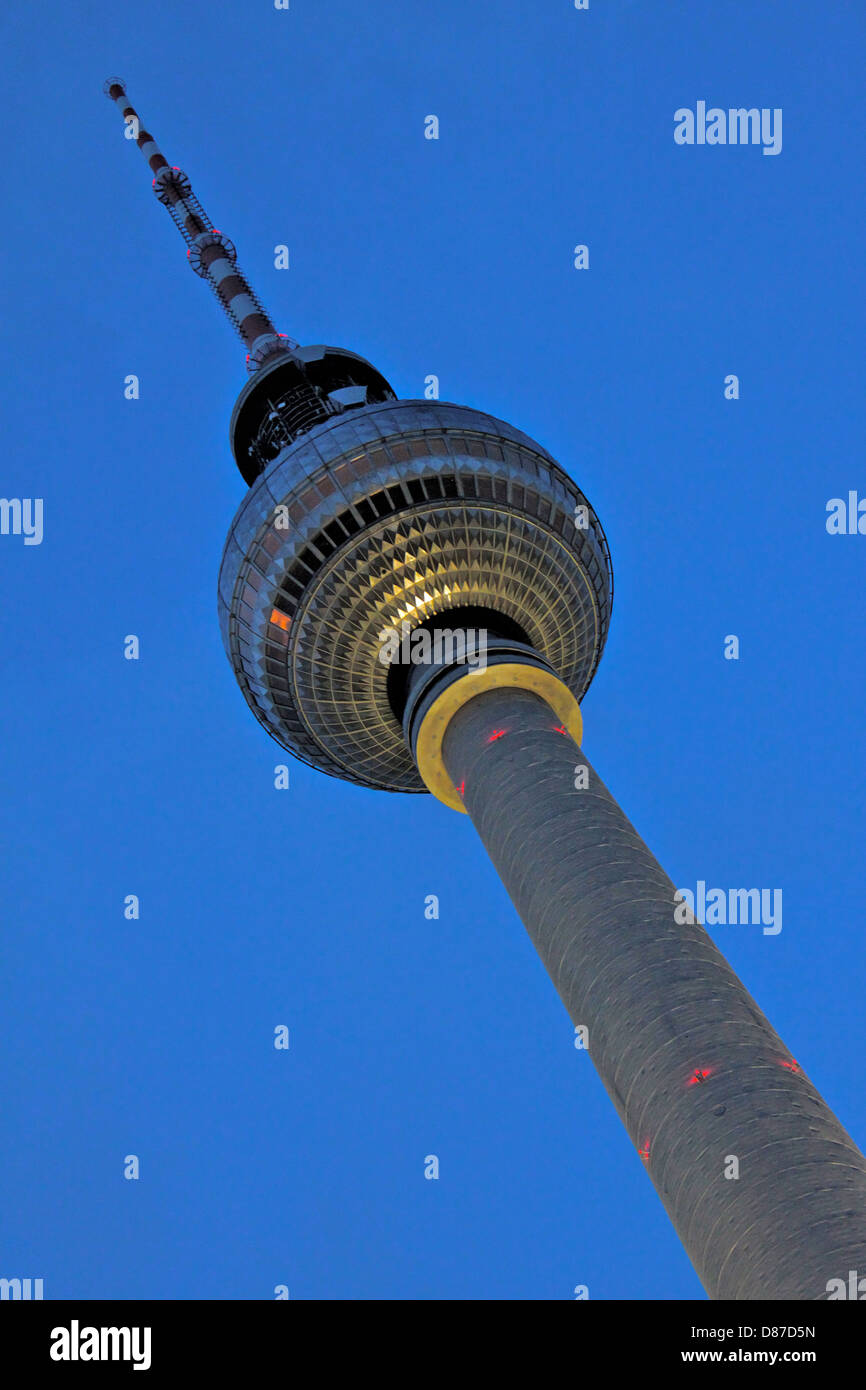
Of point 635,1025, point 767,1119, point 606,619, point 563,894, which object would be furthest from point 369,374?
point 767,1119

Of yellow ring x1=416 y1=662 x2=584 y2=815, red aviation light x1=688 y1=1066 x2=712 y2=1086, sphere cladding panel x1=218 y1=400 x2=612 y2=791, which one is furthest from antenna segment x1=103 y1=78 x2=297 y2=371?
red aviation light x1=688 y1=1066 x2=712 y2=1086

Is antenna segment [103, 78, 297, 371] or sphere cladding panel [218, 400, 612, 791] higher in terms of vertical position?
antenna segment [103, 78, 297, 371]

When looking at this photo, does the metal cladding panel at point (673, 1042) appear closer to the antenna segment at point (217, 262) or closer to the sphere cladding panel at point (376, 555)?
the sphere cladding panel at point (376, 555)

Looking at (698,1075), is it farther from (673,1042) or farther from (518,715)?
(518,715)

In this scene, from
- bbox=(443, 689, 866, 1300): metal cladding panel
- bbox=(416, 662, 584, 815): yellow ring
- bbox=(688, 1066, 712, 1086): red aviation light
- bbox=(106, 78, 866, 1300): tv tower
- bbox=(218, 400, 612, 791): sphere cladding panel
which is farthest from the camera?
bbox=(218, 400, 612, 791): sphere cladding panel

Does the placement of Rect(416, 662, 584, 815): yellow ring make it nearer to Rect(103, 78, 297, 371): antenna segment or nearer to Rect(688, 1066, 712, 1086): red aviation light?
Rect(688, 1066, 712, 1086): red aviation light
